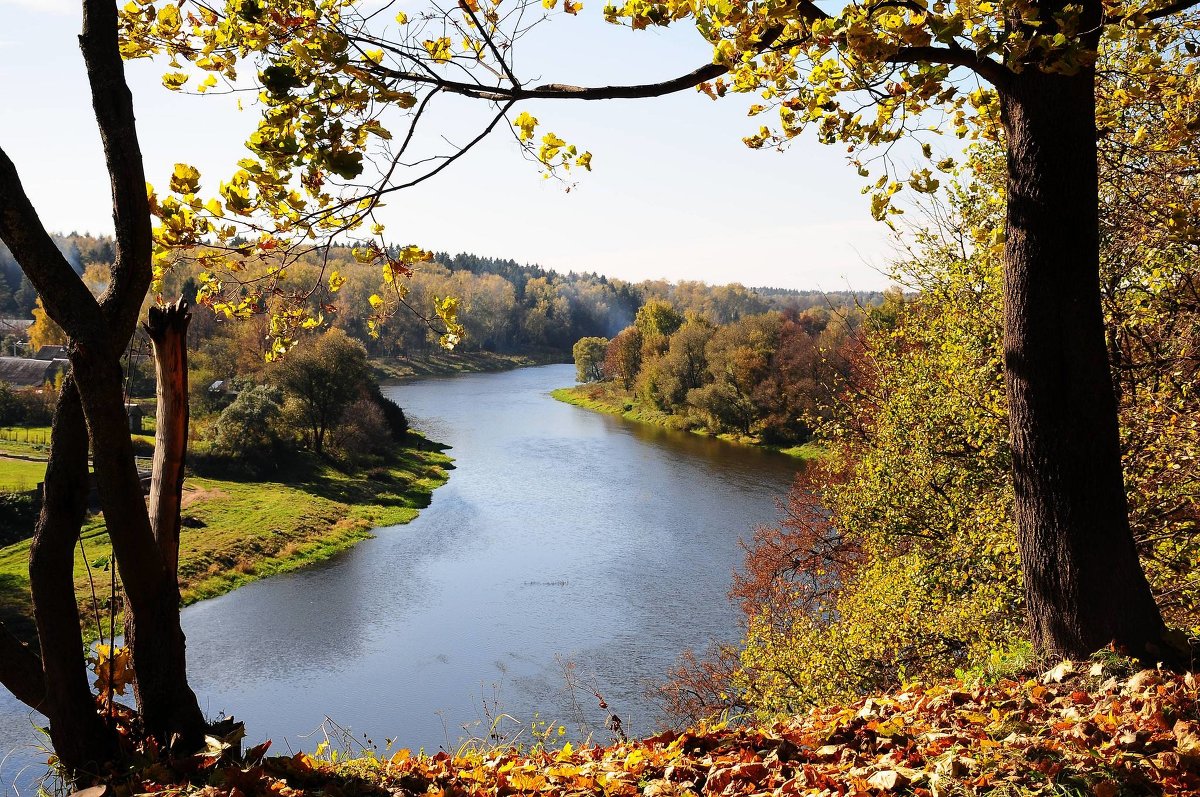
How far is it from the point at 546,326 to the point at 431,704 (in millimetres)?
110475

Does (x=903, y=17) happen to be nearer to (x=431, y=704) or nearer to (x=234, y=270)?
(x=234, y=270)

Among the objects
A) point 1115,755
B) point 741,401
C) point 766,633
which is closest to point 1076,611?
point 1115,755

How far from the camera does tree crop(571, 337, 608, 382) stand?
8062 cm

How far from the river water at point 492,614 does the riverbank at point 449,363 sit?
45.8m

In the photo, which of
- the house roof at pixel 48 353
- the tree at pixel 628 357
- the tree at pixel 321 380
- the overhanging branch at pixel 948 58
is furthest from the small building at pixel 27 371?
the overhanging branch at pixel 948 58

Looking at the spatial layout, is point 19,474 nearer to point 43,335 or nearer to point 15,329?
point 43,335

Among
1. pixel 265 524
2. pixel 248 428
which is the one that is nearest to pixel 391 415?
pixel 248 428

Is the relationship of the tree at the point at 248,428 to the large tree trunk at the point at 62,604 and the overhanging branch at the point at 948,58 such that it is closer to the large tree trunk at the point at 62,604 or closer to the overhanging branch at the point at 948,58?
the large tree trunk at the point at 62,604

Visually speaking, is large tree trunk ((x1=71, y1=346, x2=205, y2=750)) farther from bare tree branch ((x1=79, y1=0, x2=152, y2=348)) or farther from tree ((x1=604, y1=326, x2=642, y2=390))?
tree ((x1=604, y1=326, x2=642, y2=390))

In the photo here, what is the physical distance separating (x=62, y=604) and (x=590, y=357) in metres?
77.2

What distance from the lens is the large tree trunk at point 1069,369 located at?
419 centimetres

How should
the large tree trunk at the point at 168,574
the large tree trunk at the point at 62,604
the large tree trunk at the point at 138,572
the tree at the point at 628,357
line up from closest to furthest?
the large tree trunk at the point at 138,572 → the large tree trunk at the point at 62,604 → the large tree trunk at the point at 168,574 → the tree at the point at 628,357

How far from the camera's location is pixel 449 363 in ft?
315

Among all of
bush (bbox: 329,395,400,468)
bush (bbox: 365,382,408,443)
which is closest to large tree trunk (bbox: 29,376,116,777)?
bush (bbox: 329,395,400,468)
